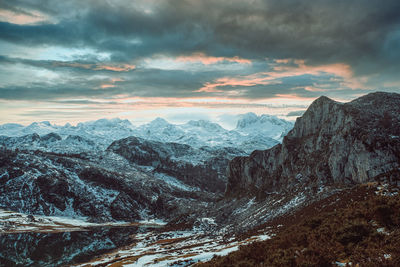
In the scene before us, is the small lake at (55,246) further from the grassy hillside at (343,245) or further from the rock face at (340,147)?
the grassy hillside at (343,245)

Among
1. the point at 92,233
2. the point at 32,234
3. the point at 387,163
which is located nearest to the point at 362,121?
the point at 387,163

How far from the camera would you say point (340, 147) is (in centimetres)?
7319

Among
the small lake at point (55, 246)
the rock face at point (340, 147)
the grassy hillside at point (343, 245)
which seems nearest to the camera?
the grassy hillside at point (343, 245)

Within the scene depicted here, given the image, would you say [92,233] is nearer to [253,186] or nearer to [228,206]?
[228,206]

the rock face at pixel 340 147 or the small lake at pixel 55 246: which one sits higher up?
the rock face at pixel 340 147

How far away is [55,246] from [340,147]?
138 metres

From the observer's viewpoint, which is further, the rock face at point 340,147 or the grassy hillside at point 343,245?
the rock face at point 340,147

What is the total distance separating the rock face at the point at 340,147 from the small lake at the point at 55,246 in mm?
81933

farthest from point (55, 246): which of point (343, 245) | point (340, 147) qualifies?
point (343, 245)

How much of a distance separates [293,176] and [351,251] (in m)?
81.9

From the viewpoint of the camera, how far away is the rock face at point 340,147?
195ft

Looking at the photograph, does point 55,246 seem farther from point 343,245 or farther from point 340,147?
point 343,245

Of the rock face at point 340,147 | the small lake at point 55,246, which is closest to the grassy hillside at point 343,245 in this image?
the rock face at point 340,147

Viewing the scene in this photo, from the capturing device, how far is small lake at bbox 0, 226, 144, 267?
98.1m
